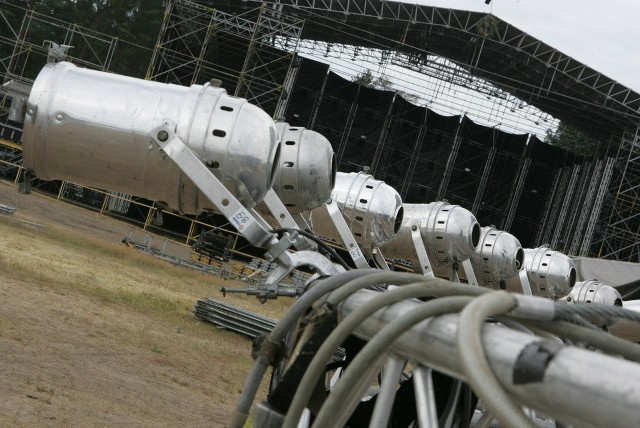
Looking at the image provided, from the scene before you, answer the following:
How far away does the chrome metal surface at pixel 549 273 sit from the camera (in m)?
21.9

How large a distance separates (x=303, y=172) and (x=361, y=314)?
8648mm

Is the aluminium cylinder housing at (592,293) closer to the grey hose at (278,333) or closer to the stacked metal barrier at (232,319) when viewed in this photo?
the stacked metal barrier at (232,319)

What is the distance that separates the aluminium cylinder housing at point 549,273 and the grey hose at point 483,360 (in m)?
20.5

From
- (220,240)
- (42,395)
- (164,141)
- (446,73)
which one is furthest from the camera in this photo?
(446,73)

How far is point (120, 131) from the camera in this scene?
21.0ft

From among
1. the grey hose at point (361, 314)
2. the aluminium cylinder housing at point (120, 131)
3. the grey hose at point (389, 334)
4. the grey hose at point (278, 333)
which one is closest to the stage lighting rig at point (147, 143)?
the aluminium cylinder housing at point (120, 131)

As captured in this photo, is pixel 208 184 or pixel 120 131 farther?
pixel 208 184

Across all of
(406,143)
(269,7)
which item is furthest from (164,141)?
(406,143)

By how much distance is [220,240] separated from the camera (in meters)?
27.6

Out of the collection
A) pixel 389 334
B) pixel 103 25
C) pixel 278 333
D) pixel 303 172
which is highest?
pixel 103 25

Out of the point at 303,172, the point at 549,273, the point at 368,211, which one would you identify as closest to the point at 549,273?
the point at 549,273

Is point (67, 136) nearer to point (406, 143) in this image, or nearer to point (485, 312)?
point (485, 312)

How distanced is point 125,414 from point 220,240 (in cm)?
1912

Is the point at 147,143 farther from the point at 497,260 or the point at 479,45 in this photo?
the point at 479,45
